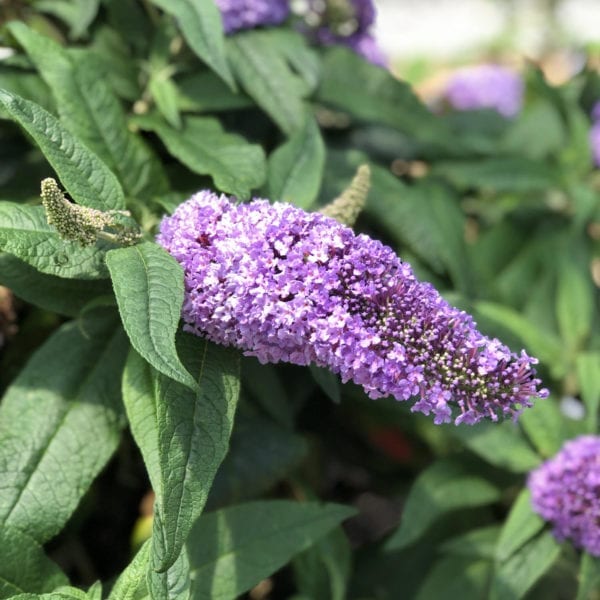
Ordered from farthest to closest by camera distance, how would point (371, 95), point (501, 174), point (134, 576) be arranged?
1. point (501, 174)
2. point (371, 95)
3. point (134, 576)

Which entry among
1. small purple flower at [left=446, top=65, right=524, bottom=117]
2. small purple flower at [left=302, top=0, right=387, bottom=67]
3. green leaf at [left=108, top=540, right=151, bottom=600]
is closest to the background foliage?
green leaf at [left=108, top=540, right=151, bottom=600]

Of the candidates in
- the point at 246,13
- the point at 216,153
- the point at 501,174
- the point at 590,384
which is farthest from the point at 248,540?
the point at 501,174

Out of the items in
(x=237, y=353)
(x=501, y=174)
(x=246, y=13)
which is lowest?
(x=501, y=174)

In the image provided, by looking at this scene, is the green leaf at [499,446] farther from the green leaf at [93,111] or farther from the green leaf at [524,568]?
the green leaf at [93,111]

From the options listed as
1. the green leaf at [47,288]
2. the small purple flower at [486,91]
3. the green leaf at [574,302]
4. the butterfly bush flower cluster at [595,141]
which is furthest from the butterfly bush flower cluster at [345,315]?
the small purple flower at [486,91]

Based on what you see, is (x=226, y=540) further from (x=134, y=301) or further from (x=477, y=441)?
(x=477, y=441)

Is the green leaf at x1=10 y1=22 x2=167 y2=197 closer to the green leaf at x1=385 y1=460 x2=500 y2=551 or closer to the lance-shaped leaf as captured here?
the lance-shaped leaf

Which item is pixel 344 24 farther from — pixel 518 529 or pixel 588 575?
pixel 588 575
